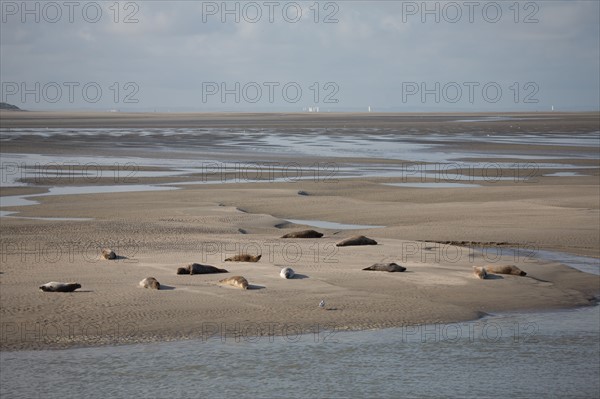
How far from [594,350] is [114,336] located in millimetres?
4955

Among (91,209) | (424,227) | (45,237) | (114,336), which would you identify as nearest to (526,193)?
(424,227)

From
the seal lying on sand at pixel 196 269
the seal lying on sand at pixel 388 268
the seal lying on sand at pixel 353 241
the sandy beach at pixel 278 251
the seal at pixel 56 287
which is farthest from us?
the seal lying on sand at pixel 353 241

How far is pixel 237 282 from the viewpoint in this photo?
11.0 m

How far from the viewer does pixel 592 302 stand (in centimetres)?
1111

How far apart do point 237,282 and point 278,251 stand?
2.71m

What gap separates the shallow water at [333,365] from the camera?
7809 mm

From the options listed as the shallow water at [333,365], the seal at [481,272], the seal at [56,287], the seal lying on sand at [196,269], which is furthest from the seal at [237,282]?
the seal at [481,272]

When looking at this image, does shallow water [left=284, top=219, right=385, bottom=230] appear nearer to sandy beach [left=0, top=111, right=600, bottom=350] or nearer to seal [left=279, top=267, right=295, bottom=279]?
sandy beach [left=0, top=111, right=600, bottom=350]

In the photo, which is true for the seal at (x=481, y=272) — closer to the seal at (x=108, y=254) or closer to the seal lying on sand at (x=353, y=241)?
the seal lying on sand at (x=353, y=241)

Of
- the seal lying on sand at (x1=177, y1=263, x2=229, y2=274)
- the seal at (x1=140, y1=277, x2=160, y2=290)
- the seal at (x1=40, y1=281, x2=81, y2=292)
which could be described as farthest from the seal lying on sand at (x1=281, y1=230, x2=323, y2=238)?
the seal at (x1=40, y1=281, x2=81, y2=292)

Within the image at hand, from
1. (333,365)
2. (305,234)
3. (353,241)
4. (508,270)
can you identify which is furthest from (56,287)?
(508,270)

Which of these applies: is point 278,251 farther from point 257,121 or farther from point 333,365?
point 257,121

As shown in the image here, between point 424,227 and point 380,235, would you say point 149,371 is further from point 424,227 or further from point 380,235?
point 424,227

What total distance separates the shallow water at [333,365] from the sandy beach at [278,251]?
0.37m
